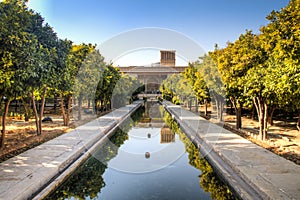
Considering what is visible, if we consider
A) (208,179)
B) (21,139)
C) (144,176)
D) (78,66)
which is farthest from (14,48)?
(78,66)

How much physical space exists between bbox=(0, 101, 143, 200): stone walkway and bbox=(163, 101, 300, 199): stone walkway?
435 centimetres

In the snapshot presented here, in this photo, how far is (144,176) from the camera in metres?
7.77

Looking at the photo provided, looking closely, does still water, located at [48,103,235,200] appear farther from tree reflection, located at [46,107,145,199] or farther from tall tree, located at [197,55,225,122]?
tall tree, located at [197,55,225,122]

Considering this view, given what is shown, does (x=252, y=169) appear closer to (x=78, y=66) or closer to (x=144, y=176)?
(x=144, y=176)

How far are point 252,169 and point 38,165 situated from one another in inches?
218

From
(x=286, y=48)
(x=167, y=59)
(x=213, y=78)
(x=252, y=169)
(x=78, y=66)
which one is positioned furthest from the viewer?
(x=167, y=59)

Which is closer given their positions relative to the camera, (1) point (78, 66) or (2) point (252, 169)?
(2) point (252, 169)

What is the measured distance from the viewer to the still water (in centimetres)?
634

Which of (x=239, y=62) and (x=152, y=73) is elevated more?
(x=152, y=73)

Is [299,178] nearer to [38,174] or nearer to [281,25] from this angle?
[281,25]

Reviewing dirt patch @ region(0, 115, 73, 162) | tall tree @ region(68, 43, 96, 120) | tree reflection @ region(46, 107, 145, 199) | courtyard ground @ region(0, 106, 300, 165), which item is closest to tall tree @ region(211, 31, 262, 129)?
courtyard ground @ region(0, 106, 300, 165)

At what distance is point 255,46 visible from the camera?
1094 cm

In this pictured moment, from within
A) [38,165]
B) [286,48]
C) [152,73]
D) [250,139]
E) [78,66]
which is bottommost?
Answer: [38,165]

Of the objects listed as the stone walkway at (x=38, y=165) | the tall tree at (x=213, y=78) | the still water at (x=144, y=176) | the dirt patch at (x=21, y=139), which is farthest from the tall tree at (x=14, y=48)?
the tall tree at (x=213, y=78)
